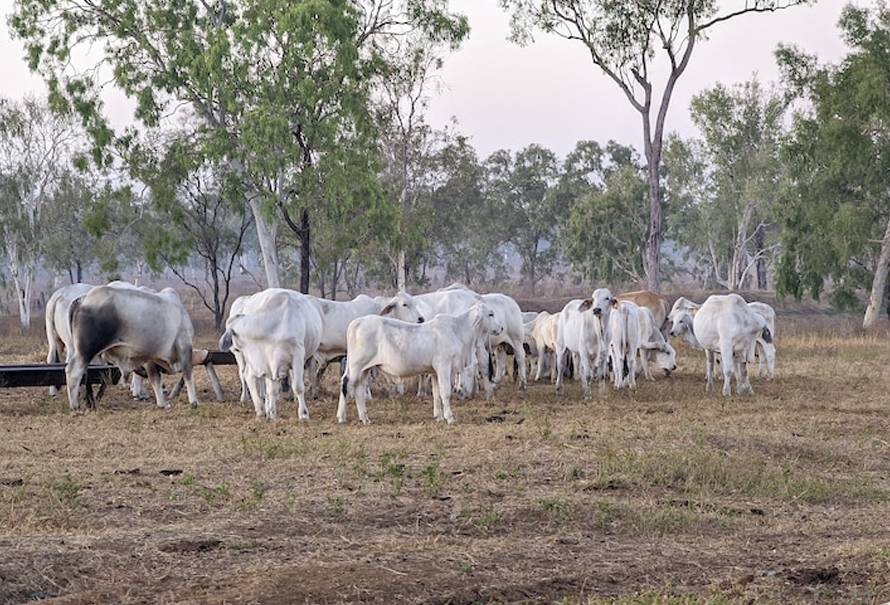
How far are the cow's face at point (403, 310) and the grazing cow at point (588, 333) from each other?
2.34 meters

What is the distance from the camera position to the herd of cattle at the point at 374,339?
15.6 metres

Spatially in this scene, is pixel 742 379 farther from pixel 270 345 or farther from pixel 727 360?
pixel 270 345

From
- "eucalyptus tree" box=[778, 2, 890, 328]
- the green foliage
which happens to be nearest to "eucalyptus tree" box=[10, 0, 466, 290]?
"eucalyptus tree" box=[778, 2, 890, 328]

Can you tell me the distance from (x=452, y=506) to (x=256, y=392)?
706cm

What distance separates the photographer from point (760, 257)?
223 ft

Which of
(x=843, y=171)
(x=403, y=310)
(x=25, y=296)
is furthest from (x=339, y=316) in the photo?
(x=25, y=296)

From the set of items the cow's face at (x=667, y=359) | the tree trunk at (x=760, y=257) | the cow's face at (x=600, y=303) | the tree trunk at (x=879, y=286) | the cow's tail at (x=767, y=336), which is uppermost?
the tree trunk at (x=760, y=257)

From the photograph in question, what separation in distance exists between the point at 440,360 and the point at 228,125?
59.7 feet

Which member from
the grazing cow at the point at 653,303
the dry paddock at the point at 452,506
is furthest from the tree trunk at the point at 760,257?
the dry paddock at the point at 452,506

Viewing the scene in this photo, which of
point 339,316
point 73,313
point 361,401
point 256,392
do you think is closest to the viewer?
point 361,401

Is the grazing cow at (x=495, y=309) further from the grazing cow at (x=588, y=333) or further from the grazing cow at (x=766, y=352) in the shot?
the grazing cow at (x=766, y=352)

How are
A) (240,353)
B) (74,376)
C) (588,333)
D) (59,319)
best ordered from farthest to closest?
(59,319)
(588,333)
(74,376)
(240,353)

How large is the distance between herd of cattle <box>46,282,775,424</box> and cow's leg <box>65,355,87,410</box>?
1cm

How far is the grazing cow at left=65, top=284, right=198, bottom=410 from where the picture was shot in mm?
17719
